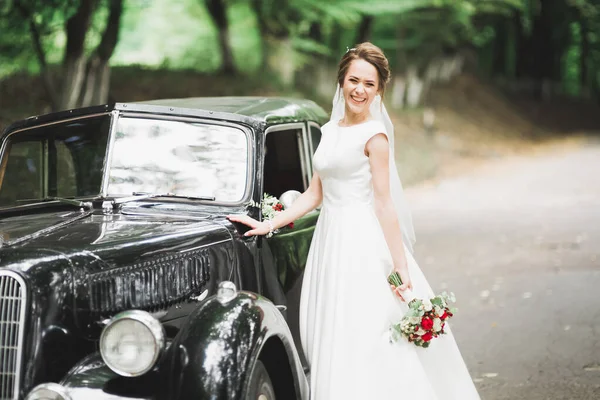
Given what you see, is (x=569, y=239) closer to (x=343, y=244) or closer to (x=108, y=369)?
(x=343, y=244)

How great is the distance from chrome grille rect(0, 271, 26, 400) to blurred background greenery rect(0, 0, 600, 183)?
30.5ft

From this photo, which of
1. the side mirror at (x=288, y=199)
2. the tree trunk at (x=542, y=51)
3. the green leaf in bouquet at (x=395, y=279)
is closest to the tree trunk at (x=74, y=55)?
the side mirror at (x=288, y=199)

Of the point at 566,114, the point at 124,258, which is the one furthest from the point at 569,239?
the point at 566,114

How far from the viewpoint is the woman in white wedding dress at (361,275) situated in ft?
14.5

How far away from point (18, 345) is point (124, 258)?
2.09 feet

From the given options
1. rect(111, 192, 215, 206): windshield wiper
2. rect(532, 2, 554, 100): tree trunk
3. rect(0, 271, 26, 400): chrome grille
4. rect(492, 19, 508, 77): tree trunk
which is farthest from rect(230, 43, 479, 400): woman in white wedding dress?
rect(492, 19, 508, 77): tree trunk

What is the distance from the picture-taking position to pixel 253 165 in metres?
5.05

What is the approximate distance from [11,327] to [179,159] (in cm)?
170

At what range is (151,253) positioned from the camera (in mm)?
4090

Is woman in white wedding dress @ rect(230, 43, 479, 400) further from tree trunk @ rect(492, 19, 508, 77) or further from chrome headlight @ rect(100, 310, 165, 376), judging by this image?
tree trunk @ rect(492, 19, 508, 77)

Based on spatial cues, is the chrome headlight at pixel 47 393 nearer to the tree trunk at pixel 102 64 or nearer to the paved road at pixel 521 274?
the paved road at pixel 521 274

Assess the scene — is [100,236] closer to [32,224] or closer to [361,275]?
[32,224]

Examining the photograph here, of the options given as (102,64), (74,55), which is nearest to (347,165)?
(74,55)

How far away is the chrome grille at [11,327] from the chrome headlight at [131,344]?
36 cm
